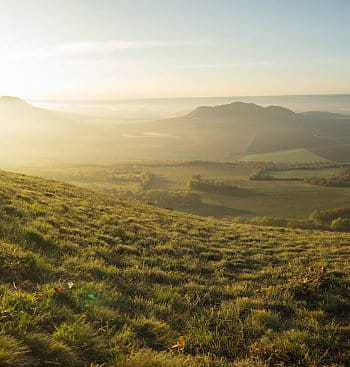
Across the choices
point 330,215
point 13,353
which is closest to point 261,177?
point 330,215

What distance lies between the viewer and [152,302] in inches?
337

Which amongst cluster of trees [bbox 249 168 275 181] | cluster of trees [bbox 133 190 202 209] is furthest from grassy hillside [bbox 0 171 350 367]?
cluster of trees [bbox 249 168 275 181]

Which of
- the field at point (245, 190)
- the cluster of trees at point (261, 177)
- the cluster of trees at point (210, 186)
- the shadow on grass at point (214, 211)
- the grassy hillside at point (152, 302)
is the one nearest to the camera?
the grassy hillside at point (152, 302)

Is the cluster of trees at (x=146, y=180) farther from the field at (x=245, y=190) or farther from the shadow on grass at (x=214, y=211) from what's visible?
the shadow on grass at (x=214, y=211)

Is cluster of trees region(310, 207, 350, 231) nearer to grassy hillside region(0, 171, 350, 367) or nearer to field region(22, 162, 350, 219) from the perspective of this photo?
field region(22, 162, 350, 219)

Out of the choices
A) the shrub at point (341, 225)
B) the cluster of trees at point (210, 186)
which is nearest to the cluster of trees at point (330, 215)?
the shrub at point (341, 225)

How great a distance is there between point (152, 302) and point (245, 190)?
113107 mm

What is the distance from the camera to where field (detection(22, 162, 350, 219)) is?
9313 cm

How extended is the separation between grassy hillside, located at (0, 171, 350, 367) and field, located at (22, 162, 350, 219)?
74.1m

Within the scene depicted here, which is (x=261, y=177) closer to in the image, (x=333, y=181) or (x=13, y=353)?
(x=333, y=181)

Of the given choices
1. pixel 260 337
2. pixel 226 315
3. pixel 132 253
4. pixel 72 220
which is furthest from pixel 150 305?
pixel 72 220

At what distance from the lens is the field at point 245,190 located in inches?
3667

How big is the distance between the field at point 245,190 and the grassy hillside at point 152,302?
7405cm

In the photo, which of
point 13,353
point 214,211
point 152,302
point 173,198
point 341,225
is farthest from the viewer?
point 173,198
